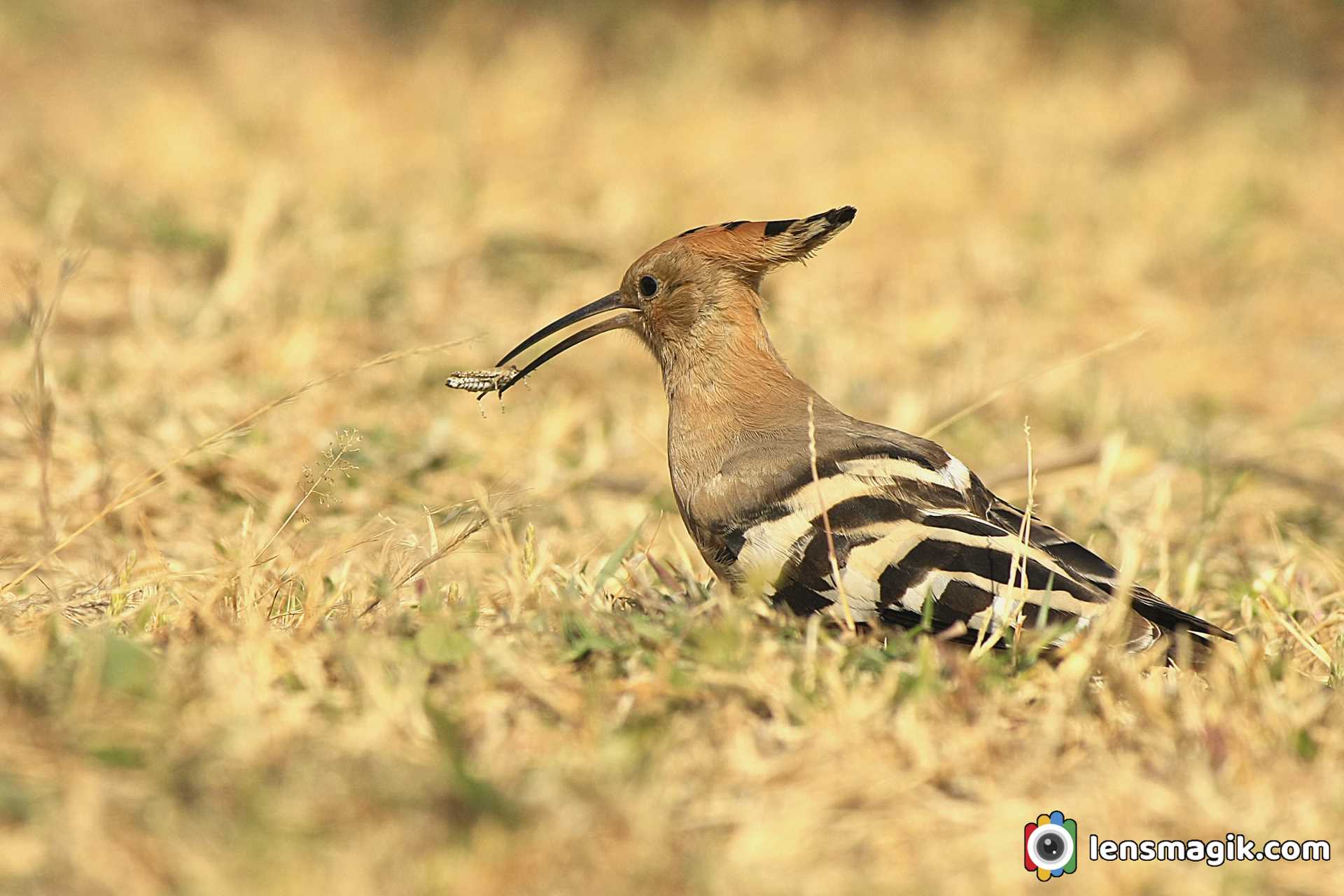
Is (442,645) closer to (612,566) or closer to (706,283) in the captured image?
(612,566)

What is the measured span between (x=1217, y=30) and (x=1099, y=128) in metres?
2.44

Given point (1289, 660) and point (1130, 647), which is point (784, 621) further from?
point (1289, 660)

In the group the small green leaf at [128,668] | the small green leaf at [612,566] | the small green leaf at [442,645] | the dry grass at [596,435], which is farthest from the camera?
the small green leaf at [612,566]

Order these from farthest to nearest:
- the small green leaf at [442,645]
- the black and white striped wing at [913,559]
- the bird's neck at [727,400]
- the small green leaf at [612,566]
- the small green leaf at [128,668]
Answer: the bird's neck at [727,400] → the small green leaf at [612,566] → the black and white striped wing at [913,559] → the small green leaf at [442,645] → the small green leaf at [128,668]

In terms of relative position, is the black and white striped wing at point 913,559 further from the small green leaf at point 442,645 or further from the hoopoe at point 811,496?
the small green leaf at point 442,645

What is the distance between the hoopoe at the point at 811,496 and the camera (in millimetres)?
1994

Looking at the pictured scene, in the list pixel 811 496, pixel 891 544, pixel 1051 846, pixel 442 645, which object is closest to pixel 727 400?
pixel 811 496

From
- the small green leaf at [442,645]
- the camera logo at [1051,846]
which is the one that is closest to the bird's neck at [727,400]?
the small green leaf at [442,645]

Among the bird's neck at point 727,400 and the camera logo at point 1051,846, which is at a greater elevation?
the bird's neck at point 727,400

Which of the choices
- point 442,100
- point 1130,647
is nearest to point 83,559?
point 1130,647

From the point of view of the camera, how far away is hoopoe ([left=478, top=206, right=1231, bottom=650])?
6.54 ft

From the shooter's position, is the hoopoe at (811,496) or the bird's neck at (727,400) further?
the bird's neck at (727,400)

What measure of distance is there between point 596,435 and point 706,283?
1.05 metres

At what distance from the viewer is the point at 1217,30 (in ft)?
29.0
